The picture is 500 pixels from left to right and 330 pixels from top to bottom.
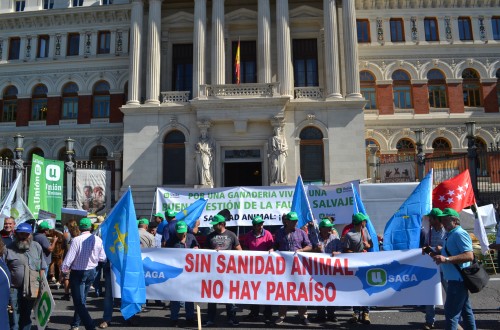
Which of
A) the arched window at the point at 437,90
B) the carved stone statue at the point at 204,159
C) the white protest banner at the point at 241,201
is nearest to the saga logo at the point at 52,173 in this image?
the white protest banner at the point at 241,201

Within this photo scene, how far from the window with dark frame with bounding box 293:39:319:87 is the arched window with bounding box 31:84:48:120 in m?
18.0

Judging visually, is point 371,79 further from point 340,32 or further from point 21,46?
point 21,46

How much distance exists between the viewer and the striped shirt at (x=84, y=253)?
25.9 feet

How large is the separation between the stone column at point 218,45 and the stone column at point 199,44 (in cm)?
62

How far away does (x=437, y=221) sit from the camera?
8047mm

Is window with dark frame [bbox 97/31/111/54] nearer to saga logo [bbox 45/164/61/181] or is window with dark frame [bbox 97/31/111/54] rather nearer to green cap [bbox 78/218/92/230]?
saga logo [bbox 45/164/61/181]

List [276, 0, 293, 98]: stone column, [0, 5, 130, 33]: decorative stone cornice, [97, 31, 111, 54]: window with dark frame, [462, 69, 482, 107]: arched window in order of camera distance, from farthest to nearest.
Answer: [97, 31, 111, 54]: window with dark frame < [0, 5, 130, 33]: decorative stone cornice < [462, 69, 482, 107]: arched window < [276, 0, 293, 98]: stone column

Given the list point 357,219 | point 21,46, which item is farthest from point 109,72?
point 357,219

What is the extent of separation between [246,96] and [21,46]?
18.6 meters

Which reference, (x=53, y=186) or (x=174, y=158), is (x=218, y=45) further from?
(x=53, y=186)

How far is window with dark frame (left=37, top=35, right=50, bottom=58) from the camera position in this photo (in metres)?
31.3

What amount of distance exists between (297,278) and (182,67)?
21885mm

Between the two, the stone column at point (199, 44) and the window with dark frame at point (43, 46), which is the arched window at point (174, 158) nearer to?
the stone column at point (199, 44)

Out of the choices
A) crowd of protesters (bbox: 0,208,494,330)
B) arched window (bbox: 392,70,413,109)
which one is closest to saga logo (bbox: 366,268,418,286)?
crowd of protesters (bbox: 0,208,494,330)
